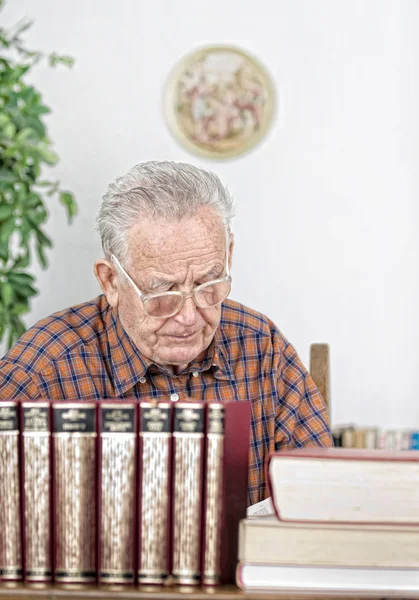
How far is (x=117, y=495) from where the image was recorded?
36.8 inches

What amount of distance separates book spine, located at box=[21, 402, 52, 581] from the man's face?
0.47 meters

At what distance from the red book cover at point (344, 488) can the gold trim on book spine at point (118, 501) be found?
15 centimetres

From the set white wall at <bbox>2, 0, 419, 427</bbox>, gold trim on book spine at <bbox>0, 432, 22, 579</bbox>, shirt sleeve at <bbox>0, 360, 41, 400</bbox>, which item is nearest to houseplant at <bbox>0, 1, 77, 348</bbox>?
white wall at <bbox>2, 0, 419, 427</bbox>

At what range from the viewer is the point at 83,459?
3.09ft

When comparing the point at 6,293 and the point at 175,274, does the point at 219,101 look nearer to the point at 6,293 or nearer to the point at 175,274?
the point at 6,293

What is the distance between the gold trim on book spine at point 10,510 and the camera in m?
0.94

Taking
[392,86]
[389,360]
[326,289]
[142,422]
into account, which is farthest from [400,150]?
[142,422]

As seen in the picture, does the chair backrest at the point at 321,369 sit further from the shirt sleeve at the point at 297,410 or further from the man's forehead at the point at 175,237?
the man's forehead at the point at 175,237

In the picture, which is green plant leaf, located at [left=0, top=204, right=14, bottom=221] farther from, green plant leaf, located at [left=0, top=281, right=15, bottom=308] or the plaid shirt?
the plaid shirt

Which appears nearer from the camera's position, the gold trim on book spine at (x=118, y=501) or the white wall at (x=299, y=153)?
the gold trim on book spine at (x=118, y=501)

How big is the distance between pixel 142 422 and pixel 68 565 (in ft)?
0.58

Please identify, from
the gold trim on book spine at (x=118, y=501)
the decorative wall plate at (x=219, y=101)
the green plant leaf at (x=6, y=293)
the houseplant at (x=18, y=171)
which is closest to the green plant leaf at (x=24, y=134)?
the houseplant at (x=18, y=171)

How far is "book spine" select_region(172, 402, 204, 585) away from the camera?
3.05 feet

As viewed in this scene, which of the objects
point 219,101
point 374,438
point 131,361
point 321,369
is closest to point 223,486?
point 131,361
